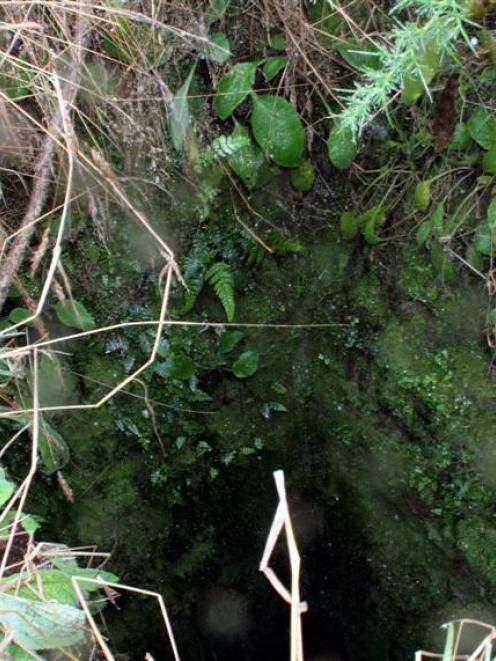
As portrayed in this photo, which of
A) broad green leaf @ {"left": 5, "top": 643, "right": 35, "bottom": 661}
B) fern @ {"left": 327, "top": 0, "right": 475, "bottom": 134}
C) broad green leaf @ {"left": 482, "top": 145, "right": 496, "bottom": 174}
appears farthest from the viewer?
broad green leaf @ {"left": 482, "top": 145, "right": 496, "bottom": 174}

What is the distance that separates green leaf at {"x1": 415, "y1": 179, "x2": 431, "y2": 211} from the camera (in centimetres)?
190

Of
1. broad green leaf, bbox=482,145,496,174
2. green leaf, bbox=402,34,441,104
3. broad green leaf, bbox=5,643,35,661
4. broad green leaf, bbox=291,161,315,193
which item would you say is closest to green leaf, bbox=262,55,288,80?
broad green leaf, bbox=291,161,315,193

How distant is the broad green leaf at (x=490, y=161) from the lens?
1.77 metres

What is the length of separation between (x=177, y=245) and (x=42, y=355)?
577 millimetres

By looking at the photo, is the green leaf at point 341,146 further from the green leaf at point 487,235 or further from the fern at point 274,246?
the green leaf at point 487,235

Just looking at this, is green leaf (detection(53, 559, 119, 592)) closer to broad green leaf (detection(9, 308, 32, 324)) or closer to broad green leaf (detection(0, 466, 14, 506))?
broad green leaf (detection(0, 466, 14, 506))

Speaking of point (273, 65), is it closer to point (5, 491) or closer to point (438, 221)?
point (438, 221)

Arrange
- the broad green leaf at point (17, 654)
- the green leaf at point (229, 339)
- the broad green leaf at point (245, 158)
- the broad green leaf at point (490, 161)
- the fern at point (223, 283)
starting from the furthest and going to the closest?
1. the green leaf at point (229, 339)
2. the fern at point (223, 283)
3. the broad green leaf at point (245, 158)
4. the broad green leaf at point (490, 161)
5. the broad green leaf at point (17, 654)

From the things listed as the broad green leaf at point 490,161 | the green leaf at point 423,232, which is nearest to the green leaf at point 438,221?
the green leaf at point 423,232

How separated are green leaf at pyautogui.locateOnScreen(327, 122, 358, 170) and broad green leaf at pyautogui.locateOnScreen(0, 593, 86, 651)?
142cm

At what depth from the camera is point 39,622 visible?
1.35 m

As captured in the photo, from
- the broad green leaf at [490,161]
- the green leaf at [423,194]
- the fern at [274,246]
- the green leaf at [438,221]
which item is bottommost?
the fern at [274,246]

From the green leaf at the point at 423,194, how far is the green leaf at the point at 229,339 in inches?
29.6

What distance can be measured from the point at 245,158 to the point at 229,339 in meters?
0.63
